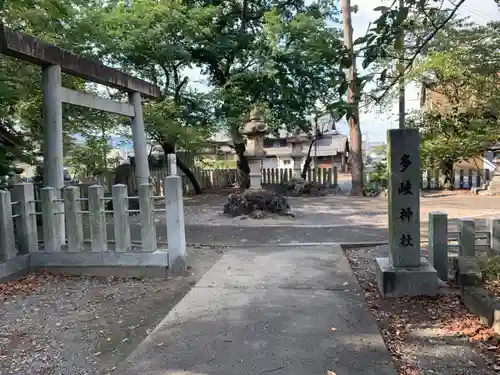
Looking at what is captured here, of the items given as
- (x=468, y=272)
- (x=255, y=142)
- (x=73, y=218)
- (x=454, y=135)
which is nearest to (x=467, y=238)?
(x=468, y=272)

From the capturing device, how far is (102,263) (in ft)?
17.2

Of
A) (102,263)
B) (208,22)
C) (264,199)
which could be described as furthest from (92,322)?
(208,22)

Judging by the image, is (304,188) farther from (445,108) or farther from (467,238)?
(467,238)

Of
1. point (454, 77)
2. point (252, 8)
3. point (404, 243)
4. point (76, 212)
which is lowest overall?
point (404, 243)

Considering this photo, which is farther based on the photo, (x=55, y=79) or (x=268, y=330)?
(x=55, y=79)

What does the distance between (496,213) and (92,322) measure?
933 cm

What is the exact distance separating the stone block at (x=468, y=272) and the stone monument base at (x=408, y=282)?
25 centimetres

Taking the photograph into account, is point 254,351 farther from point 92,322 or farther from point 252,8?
point 252,8

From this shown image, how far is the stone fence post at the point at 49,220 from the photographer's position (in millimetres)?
5422

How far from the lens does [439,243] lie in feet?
15.5

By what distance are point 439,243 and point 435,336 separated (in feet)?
5.05

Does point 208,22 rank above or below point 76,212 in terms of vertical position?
above

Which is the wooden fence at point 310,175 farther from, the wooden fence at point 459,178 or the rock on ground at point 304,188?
the wooden fence at point 459,178

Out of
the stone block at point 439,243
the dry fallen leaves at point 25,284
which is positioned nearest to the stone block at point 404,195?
the stone block at point 439,243
